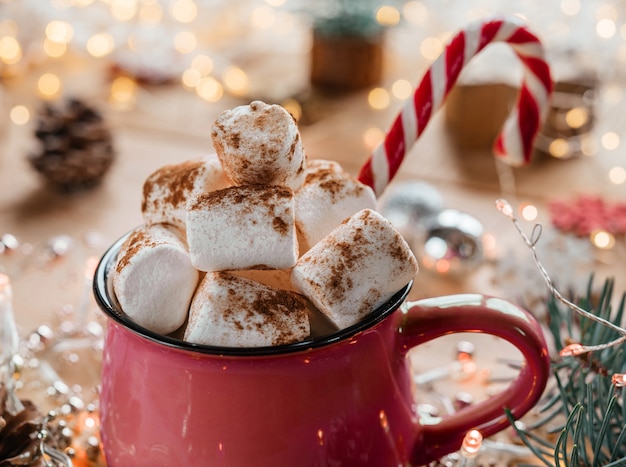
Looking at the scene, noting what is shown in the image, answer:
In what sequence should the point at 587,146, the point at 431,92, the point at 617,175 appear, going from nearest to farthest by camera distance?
1. the point at 431,92
2. the point at 617,175
3. the point at 587,146

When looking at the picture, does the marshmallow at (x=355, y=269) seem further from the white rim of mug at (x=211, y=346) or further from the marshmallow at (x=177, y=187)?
the marshmallow at (x=177, y=187)

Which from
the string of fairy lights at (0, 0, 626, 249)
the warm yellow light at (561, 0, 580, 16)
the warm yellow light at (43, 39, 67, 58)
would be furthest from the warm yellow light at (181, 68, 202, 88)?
the warm yellow light at (561, 0, 580, 16)

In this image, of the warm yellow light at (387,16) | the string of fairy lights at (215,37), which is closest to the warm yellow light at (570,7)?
the string of fairy lights at (215,37)

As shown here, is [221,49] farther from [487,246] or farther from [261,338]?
[261,338]

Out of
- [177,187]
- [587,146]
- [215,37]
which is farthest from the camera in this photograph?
[215,37]

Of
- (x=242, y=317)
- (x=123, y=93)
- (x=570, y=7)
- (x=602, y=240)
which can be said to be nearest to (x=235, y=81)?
(x=123, y=93)

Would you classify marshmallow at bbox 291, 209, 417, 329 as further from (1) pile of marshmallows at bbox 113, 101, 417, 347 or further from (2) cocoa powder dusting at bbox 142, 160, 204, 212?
(2) cocoa powder dusting at bbox 142, 160, 204, 212

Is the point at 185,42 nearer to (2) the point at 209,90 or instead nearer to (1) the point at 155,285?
(2) the point at 209,90
